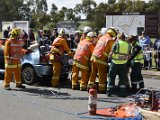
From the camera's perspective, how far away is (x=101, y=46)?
40.4 ft

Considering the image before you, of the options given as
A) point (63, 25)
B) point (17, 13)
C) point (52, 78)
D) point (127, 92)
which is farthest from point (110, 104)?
point (17, 13)

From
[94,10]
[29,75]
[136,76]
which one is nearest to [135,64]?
[136,76]

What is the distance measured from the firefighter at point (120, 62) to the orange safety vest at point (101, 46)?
59 centimetres

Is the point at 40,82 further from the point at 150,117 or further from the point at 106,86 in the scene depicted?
the point at 150,117

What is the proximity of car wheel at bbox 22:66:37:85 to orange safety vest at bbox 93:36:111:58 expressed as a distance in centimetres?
260

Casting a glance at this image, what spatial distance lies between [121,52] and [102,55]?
2.61 feet

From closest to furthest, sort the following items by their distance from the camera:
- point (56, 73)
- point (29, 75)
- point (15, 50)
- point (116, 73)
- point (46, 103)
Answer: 1. point (46, 103)
2. point (116, 73)
3. point (15, 50)
4. point (56, 73)
5. point (29, 75)

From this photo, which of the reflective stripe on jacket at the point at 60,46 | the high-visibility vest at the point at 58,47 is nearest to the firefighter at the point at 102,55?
the reflective stripe on jacket at the point at 60,46

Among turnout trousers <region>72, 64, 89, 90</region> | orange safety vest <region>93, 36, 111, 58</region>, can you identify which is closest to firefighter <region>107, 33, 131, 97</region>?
orange safety vest <region>93, 36, 111, 58</region>

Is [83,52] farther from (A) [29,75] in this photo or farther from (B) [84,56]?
(A) [29,75]

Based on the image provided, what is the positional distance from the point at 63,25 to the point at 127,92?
20.4 metres

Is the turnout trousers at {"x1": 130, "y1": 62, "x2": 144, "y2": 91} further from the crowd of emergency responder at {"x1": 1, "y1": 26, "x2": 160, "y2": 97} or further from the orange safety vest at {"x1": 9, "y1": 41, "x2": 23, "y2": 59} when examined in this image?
the orange safety vest at {"x1": 9, "y1": 41, "x2": 23, "y2": 59}

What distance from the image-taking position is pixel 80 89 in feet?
43.2

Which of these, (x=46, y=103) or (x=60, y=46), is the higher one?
(x=60, y=46)
